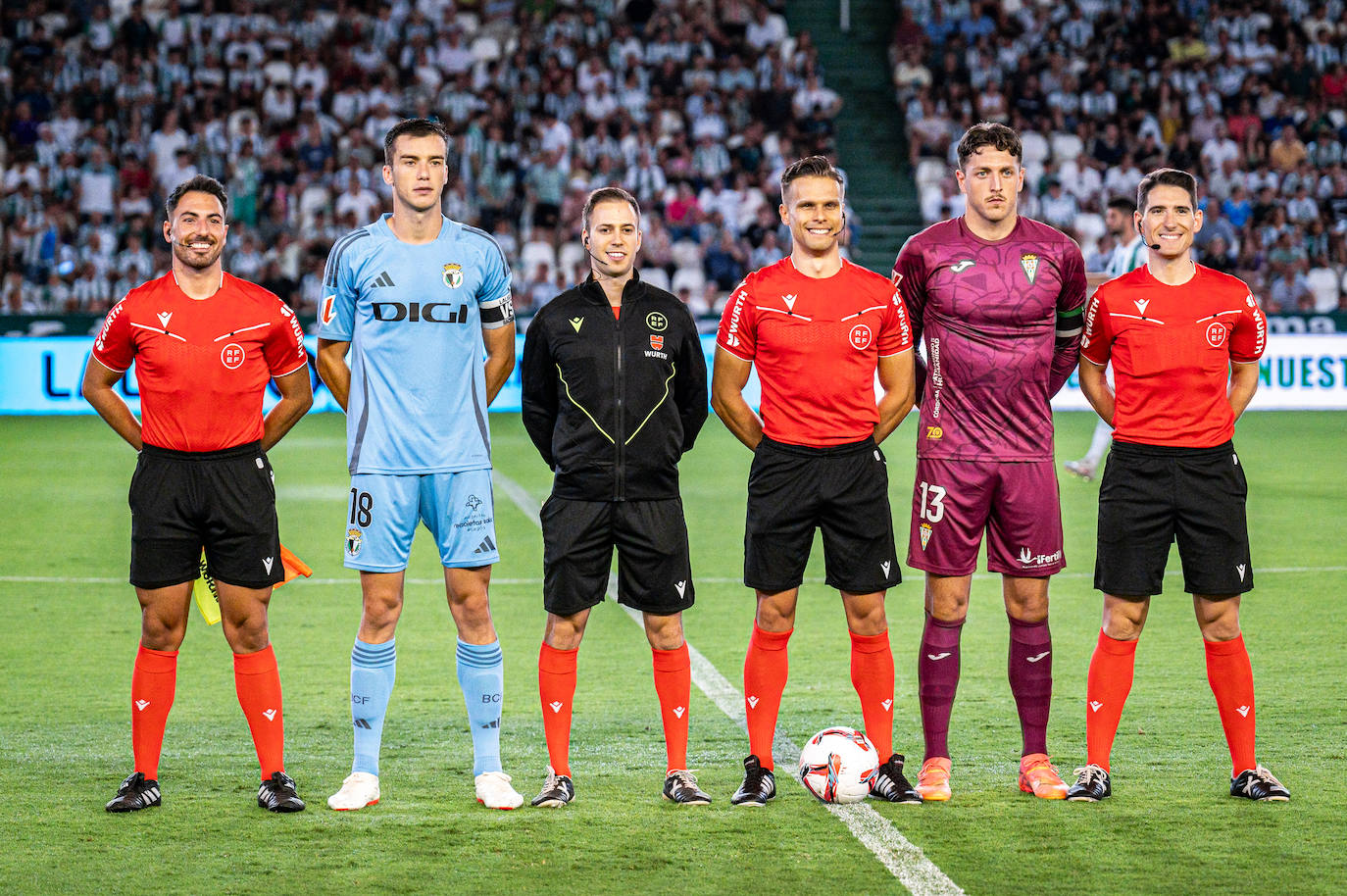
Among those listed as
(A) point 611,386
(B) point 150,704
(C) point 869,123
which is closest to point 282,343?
(A) point 611,386

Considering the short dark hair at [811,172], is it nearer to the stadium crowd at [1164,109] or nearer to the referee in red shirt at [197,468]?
the referee in red shirt at [197,468]

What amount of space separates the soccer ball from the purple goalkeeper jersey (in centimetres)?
103

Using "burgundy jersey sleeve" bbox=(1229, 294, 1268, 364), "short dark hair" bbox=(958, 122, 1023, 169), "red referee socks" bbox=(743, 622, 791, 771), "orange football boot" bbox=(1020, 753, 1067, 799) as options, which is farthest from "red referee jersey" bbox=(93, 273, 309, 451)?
"burgundy jersey sleeve" bbox=(1229, 294, 1268, 364)

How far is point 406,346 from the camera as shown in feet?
17.6

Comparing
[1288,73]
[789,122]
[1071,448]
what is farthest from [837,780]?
[1288,73]

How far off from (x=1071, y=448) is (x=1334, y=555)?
5.64 meters

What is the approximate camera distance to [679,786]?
5.38 meters

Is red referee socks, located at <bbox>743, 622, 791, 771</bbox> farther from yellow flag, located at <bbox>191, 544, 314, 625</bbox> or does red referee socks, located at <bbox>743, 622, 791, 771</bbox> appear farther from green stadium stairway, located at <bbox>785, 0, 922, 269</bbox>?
green stadium stairway, located at <bbox>785, 0, 922, 269</bbox>

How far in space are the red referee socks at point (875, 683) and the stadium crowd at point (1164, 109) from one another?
1678 cm

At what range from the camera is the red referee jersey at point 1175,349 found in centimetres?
544

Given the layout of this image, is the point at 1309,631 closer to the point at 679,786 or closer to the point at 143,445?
the point at 679,786

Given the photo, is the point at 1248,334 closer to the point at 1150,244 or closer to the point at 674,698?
the point at 1150,244

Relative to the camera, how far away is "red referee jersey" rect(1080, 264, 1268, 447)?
17.8 ft

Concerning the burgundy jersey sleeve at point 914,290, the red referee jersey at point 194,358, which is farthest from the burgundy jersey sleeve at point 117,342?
the burgundy jersey sleeve at point 914,290
